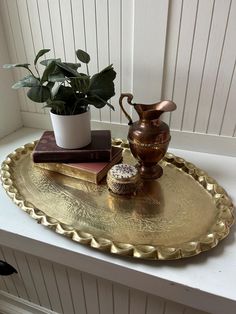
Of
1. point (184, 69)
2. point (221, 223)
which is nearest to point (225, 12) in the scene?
point (184, 69)

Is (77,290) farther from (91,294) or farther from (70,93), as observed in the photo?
(70,93)

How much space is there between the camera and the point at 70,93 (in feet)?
2.11

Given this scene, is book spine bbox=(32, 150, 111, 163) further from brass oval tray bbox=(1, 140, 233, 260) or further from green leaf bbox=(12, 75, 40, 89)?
green leaf bbox=(12, 75, 40, 89)

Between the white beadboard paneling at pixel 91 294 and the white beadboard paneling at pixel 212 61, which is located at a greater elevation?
the white beadboard paneling at pixel 212 61

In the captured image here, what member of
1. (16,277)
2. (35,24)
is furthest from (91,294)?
(35,24)

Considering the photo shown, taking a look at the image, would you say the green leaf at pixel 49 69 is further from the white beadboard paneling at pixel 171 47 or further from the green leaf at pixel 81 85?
the white beadboard paneling at pixel 171 47

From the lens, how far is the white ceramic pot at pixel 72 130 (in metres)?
0.65

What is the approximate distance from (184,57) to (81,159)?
387mm

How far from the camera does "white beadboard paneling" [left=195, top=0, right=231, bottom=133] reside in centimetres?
63

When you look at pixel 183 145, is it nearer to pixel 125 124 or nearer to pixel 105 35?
pixel 125 124

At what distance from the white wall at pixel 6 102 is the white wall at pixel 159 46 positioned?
38 millimetres

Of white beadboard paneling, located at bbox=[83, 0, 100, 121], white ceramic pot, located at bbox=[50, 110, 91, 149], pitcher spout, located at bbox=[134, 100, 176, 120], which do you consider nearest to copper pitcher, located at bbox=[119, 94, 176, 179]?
pitcher spout, located at bbox=[134, 100, 176, 120]

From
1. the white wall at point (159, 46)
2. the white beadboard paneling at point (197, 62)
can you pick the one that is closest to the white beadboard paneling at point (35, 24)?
the white wall at point (159, 46)

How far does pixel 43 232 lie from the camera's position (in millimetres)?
560
